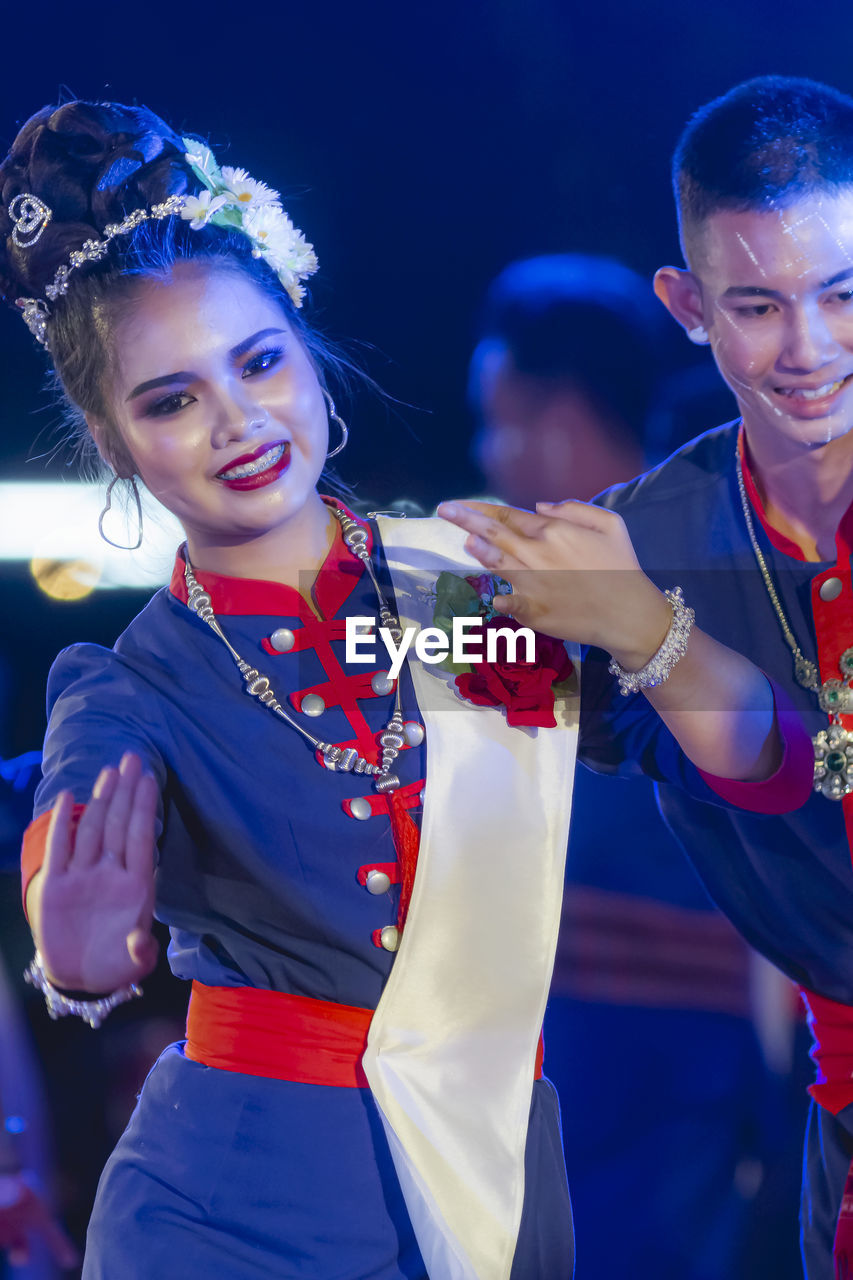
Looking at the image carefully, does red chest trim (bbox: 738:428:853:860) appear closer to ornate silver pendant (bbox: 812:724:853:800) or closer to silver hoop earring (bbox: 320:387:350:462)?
ornate silver pendant (bbox: 812:724:853:800)

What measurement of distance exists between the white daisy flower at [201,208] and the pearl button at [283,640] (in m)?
0.41

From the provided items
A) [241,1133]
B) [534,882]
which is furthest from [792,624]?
[241,1133]

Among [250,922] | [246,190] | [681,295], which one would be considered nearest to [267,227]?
[246,190]

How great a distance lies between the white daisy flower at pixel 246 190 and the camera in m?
1.19

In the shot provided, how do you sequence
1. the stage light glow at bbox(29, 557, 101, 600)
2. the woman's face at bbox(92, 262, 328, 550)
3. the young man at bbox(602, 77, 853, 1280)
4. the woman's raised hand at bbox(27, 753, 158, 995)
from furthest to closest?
the stage light glow at bbox(29, 557, 101, 600) → the young man at bbox(602, 77, 853, 1280) → the woman's face at bbox(92, 262, 328, 550) → the woman's raised hand at bbox(27, 753, 158, 995)

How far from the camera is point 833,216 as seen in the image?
4.11 ft

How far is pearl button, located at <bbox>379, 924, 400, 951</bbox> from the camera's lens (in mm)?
1089

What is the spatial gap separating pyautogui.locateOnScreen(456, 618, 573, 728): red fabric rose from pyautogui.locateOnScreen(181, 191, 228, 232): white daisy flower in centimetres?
53

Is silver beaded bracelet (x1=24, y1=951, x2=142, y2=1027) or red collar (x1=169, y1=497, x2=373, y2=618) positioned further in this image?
red collar (x1=169, y1=497, x2=373, y2=618)

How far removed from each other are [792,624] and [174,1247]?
885 mm

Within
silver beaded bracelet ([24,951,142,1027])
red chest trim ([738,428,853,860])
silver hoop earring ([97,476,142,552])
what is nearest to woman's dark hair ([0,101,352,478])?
silver hoop earring ([97,476,142,552])

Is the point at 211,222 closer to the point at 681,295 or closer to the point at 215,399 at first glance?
the point at 215,399

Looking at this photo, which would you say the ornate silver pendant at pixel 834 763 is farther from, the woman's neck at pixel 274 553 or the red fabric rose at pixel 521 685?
the woman's neck at pixel 274 553

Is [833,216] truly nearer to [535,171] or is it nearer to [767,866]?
[535,171]
